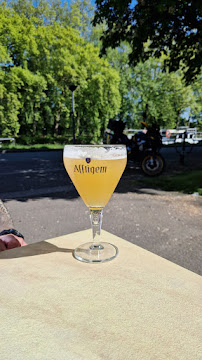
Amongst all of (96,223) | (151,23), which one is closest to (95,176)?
(96,223)

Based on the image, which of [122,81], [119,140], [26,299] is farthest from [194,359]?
[122,81]

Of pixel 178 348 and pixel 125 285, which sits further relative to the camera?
pixel 125 285

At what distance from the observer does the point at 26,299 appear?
23.3 inches

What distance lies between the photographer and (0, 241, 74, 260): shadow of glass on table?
833 mm

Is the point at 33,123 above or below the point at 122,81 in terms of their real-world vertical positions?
below

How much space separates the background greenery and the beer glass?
823 inches

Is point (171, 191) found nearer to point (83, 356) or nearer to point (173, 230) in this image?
point (173, 230)

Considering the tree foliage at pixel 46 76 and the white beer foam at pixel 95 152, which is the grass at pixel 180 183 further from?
the tree foliage at pixel 46 76

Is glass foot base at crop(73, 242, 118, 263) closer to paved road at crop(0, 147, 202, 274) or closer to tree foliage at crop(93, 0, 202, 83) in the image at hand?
paved road at crop(0, 147, 202, 274)

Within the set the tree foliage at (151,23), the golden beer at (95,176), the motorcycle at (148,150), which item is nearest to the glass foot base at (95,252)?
the golden beer at (95,176)

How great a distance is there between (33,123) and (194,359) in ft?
90.7

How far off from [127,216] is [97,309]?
13.7ft

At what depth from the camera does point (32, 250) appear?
0.88 metres

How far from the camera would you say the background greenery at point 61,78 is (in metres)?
22.6
